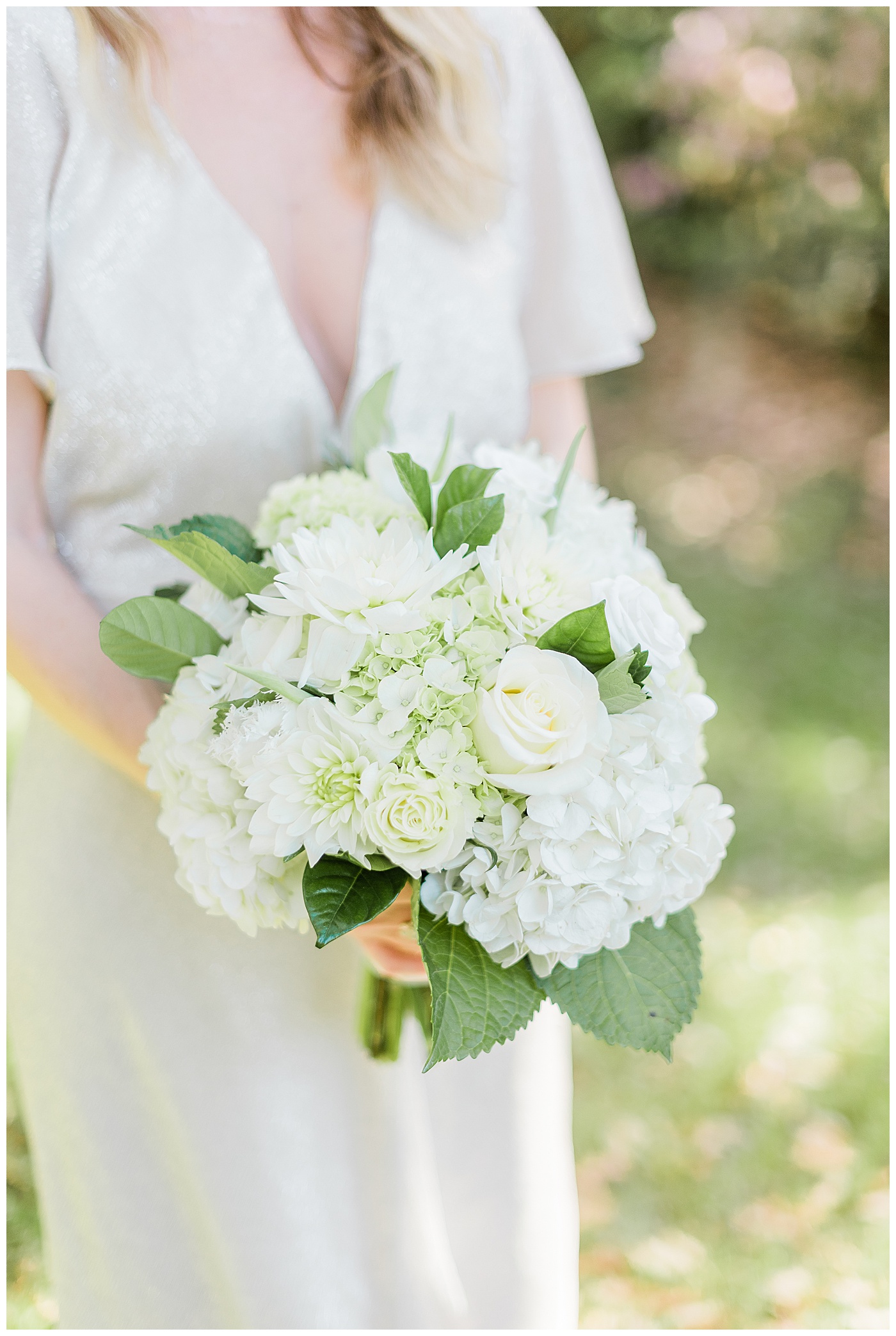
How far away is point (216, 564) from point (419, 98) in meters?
0.83

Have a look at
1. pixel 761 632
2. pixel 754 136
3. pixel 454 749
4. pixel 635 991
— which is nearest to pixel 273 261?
pixel 454 749

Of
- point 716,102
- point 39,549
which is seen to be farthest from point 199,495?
point 716,102

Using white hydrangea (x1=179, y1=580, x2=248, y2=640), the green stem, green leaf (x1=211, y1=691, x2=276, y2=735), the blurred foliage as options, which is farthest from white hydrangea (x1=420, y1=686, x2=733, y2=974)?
the blurred foliage

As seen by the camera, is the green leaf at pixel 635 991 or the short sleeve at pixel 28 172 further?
the short sleeve at pixel 28 172

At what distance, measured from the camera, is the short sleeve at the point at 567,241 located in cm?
160

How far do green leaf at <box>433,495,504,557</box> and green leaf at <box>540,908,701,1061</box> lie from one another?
1.46ft

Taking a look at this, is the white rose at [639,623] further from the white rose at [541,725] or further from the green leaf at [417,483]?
the green leaf at [417,483]

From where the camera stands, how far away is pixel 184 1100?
4.51ft

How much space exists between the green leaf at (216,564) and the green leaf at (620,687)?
36cm

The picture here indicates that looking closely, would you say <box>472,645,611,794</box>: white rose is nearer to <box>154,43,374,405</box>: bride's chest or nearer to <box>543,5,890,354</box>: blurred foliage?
<box>154,43,374,405</box>: bride's chest

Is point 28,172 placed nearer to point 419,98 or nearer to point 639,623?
point 419,98

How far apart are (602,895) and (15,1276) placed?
6.72 feet

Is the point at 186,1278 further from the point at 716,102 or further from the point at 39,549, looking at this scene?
the point at 716,102

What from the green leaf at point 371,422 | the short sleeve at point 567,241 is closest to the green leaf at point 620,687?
the green leaf at point 371,422
